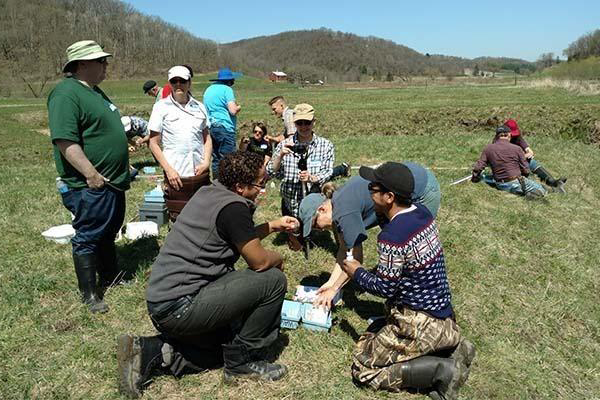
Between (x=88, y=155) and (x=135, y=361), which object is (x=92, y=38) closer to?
(x=88, y=155)

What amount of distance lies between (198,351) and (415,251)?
1.79 m

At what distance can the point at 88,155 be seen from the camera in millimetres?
4066

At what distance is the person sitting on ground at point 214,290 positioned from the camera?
3125 mm

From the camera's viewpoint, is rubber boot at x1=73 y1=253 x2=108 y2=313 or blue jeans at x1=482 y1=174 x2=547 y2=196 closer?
rubber boot at x1=73 y1=253 x2=108 y2=313

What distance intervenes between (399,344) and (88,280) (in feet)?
9.32

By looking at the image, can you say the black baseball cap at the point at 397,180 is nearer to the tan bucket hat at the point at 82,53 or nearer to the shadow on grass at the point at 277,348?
the shadow on grass at the point at 277,348

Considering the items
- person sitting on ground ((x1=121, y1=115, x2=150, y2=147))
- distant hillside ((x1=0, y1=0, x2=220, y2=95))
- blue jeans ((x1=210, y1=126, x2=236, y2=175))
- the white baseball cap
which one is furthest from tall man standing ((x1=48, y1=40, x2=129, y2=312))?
distant hillside ((x1=0, y1=0, x2=220, y2=95))

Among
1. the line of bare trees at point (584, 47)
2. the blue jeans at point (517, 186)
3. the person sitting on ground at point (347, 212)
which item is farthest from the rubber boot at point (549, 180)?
the line of bare trees at point (584, 47)

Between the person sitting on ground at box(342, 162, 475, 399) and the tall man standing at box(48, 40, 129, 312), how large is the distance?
2.32m

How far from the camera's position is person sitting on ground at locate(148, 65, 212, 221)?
5098 mm

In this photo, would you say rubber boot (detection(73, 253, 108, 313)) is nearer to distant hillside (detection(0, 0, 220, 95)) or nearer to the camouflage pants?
the camouflage pants

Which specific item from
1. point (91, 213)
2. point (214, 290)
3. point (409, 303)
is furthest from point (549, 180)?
point (91, 213)

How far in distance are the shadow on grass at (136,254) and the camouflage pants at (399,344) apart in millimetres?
2836

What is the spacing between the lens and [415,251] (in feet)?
10.5
